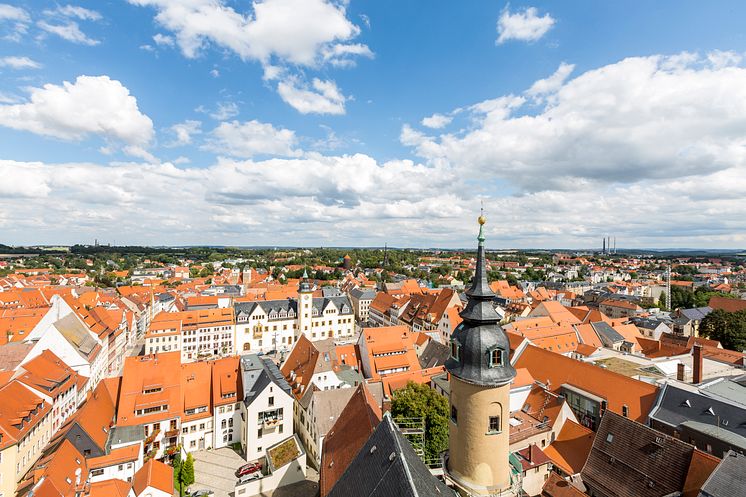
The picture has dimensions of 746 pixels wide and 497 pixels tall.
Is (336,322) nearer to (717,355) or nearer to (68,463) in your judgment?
(68,463)

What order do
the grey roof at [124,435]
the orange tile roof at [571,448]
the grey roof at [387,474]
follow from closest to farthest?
the grey roof at [387,474], the orange tile roof at [571,448], the grey roof at [124,435]

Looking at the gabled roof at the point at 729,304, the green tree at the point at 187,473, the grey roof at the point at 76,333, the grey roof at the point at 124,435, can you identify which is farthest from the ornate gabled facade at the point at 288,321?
the gabled roof at the point at 729,304

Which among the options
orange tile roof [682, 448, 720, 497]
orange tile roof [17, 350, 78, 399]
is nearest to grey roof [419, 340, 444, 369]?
orange tile roof [682, 448, 720, 497]

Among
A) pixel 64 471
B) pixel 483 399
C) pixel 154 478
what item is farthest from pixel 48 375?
pixel 483 399

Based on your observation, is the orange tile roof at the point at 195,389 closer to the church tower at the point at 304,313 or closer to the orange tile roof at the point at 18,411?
the orange tile roof at the point at 18,411

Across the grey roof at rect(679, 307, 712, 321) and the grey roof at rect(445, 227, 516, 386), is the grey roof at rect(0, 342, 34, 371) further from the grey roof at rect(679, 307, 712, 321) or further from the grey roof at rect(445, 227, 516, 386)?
the grey roof at rect(679, 307, 712, 321)

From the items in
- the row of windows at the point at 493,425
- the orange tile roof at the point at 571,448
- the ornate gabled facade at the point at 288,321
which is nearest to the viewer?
the row of windows at the point at 493,425

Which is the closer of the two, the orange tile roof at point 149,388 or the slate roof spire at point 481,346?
the slate roof spire at point 481,346

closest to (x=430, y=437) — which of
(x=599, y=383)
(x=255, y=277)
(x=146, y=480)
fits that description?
(x=599, y=383)
